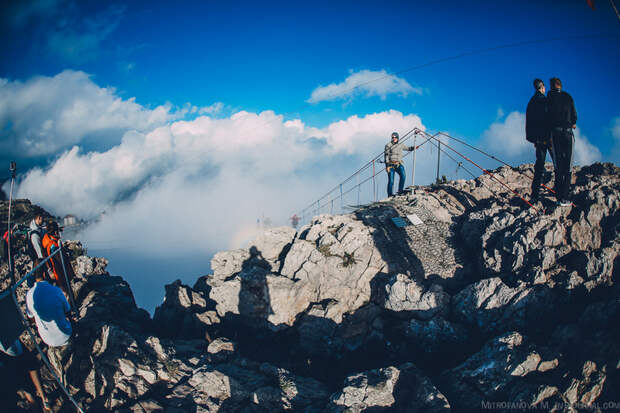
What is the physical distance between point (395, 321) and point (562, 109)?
886cm

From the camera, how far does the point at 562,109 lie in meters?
8.98

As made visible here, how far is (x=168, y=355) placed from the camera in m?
10.4

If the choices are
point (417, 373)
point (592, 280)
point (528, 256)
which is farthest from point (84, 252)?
point (592, 280)

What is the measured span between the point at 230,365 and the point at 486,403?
774 cm

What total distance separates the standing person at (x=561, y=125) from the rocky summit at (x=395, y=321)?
1640 millimetres

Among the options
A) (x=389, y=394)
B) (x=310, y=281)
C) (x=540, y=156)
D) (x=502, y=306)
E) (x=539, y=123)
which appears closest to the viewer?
(x=389, y=394)

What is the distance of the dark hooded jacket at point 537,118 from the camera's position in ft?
31.3

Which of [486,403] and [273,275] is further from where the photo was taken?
[273,275]

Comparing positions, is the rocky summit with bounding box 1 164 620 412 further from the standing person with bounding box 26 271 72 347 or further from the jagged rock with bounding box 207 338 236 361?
the standing person with bounding box 26 271 72 347

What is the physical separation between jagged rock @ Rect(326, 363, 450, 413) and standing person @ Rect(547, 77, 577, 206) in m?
8.34

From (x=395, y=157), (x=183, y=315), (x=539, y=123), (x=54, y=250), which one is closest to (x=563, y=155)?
(x=539, y=123)

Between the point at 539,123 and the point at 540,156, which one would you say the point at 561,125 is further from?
the point at 540,156

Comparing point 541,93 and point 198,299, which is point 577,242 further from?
point 198,299

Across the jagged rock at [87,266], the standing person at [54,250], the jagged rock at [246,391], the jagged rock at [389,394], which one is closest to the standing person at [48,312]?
the standing person at [54,250]
